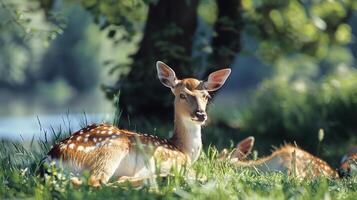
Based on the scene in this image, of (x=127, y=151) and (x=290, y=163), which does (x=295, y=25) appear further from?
(x=127, y=151)

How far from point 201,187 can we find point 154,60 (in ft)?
23.8

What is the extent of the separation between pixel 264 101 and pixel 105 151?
32.1 feet

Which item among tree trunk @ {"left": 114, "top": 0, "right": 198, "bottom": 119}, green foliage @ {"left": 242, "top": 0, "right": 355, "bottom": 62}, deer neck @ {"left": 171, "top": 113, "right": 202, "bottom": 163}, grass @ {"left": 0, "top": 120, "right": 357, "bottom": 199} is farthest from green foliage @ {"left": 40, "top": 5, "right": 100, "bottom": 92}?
grass @ {"left": 0, "top": 120, "right": 357, "bottom": 199}

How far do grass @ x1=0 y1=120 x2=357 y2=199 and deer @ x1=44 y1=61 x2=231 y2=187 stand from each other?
17cm

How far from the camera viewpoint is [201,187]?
710 centimetres

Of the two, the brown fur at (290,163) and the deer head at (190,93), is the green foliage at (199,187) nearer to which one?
the deer head at (190,93)

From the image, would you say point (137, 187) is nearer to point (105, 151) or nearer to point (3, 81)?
point (105, 151)

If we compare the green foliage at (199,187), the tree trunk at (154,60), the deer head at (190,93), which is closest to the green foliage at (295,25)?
the tree trunk at (154,60)

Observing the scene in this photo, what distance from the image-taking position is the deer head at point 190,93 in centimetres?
862

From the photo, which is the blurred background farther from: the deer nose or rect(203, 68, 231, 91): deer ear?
the deer nose

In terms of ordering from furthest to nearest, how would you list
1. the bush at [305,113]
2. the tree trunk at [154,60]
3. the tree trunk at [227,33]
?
the bush at [305,113] → the tree trunk at [227,33] → the tree trunk at [154,60]

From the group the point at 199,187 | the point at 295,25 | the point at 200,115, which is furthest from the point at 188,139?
the point at 295,25

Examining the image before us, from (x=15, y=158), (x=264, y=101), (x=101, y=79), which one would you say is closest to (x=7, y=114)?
(x=101, y=79)

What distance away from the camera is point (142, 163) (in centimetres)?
800
